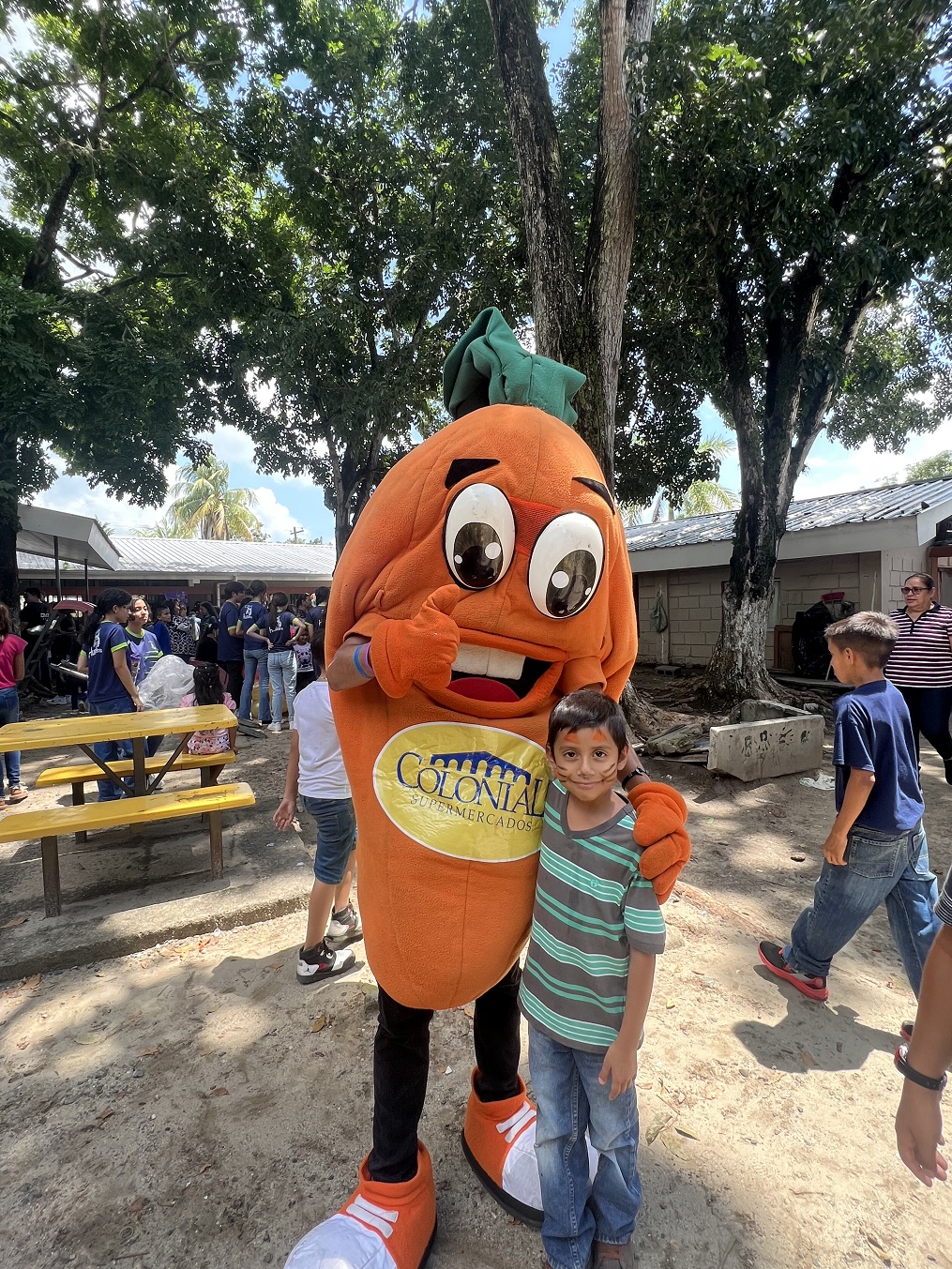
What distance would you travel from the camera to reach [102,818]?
3.29 metres

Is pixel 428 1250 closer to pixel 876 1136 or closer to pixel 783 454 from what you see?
pixel 876 1136

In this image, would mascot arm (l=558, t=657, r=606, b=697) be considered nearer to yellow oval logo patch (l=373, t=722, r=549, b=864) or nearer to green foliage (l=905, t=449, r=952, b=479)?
yellow oval logo patch (l=373, t=722, r=549, b=864)

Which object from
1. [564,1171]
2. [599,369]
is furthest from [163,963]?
[599,369]

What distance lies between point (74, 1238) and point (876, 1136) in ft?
7.75

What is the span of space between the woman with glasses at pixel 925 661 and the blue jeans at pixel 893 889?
3.14 meters

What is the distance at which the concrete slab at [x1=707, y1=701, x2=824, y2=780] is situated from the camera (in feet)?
19.4

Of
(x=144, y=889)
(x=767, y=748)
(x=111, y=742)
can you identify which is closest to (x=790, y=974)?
(x=144, y=889)

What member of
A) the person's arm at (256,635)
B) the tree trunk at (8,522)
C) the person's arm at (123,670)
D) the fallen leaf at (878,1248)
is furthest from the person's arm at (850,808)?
the tree trunk at (8,522)

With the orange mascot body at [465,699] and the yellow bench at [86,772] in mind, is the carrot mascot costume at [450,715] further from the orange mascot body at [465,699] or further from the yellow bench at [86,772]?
the yellow bench at [86,772]

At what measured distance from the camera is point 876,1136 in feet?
6.61

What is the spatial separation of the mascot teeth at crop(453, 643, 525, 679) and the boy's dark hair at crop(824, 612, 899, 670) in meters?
1.45

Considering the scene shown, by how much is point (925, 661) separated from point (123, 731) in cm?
593

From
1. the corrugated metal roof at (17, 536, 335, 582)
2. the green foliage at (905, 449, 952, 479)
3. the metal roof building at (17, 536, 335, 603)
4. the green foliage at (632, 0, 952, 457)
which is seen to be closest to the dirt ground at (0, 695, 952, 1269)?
the green foliage at (632, 0, 952, 457)

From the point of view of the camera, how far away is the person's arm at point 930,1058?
3.72 ft
